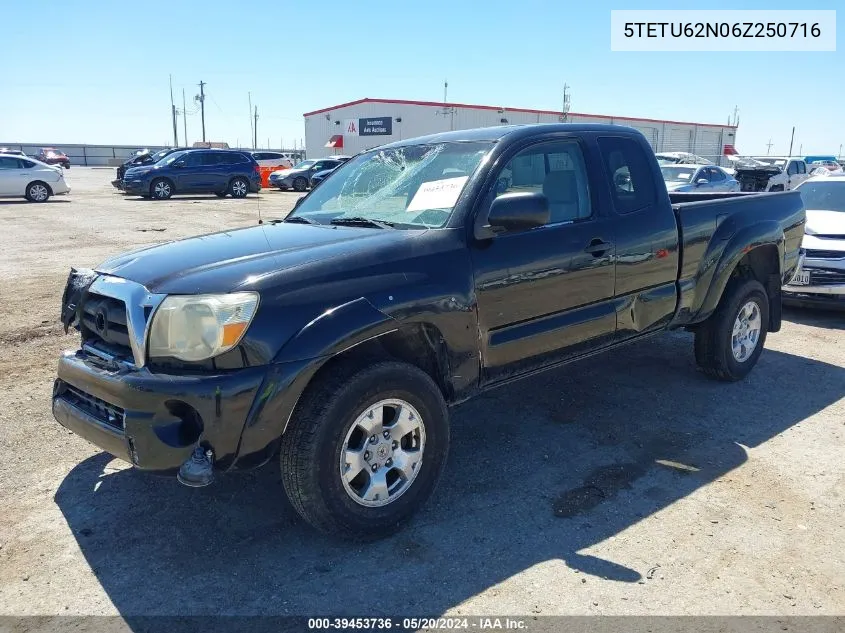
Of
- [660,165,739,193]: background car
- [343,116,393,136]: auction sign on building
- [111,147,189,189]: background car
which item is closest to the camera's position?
[660,165,739,193]: background car

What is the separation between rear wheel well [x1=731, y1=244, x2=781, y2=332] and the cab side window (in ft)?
6.54

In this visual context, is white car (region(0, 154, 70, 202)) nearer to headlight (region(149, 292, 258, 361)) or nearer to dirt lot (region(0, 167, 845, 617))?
dirt lot (region(0, 167, 845, 617))

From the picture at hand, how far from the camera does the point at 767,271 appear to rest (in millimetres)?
5801

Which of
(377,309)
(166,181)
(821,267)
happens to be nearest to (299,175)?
(166,181)

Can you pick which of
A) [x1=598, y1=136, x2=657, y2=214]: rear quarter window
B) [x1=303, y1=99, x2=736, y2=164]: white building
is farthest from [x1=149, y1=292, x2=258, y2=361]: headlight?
[x1=303, y1=99, x2=736, y2=164]: white building

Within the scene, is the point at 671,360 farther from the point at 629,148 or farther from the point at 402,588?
the point at 402,588

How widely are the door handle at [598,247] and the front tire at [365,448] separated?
1.40 m

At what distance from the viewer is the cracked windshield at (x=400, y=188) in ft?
12.4

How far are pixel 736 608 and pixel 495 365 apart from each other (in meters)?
1.60

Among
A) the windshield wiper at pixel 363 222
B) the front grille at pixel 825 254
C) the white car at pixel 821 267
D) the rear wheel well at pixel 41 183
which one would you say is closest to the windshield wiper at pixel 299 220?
the windshield wiper at pixel 363 222

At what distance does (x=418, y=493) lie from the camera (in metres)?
3.42

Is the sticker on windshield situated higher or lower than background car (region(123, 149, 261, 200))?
lower

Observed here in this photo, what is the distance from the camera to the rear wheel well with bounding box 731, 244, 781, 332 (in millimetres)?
5617

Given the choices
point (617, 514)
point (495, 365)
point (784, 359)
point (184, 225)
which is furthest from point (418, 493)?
point (184, 225)
